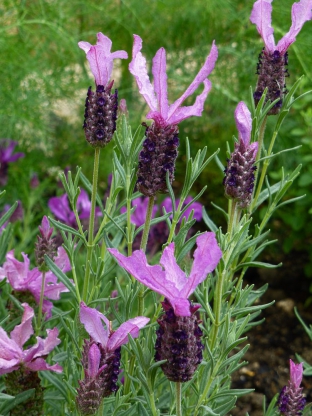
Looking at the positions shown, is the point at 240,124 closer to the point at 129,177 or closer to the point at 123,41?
the point at 129,177

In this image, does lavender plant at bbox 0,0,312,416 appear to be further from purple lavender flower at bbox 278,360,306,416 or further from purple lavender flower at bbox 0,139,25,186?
purple lavender flower at bbox 0,139,25,186

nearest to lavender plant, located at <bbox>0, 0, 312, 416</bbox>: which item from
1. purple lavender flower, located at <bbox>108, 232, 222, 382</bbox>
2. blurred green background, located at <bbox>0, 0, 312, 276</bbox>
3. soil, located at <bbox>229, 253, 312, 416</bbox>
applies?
purple lavender flower, located at <bbox>108, 232, 222, 382</bbox>

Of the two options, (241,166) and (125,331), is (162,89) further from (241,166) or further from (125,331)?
(125,331)

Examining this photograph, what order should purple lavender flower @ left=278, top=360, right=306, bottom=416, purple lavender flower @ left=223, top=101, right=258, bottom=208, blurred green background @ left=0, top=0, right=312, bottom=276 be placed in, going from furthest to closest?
blurred green background @ left=0, top=0, right=312, bottom=276, purple lavender flower @ left=278, top=360, right=306, bottom=416, purple lavender flower @ left=223, top=101, right=258, bottom=208

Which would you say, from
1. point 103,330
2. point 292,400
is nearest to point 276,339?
point 292,400

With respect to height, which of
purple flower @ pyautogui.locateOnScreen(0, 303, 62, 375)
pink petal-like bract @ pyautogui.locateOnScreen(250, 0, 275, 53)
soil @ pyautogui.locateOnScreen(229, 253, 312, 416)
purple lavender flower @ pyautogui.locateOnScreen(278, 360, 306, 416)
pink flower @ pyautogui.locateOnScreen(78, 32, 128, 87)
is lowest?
soil @ pyautogui.locateOnScreen(229, 253, 312, 416)

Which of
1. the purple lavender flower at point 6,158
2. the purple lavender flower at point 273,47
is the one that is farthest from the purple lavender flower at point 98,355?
the purple lavender flower at point 6,158

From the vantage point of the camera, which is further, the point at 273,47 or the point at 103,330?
the point at 273,47

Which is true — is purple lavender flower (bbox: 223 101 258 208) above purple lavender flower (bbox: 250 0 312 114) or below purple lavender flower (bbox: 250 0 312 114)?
below
